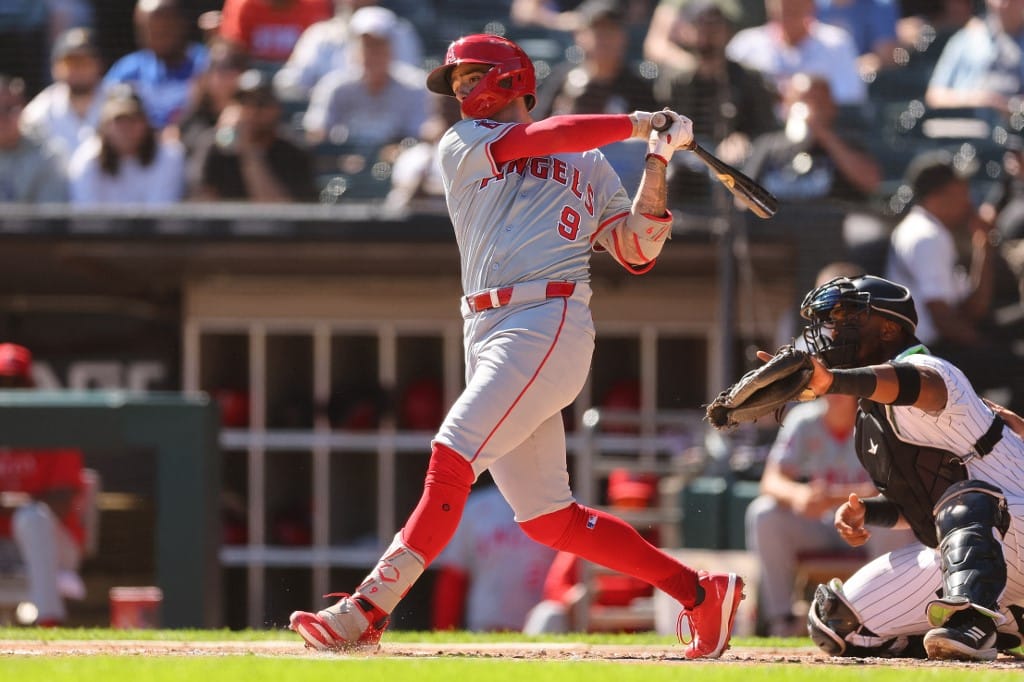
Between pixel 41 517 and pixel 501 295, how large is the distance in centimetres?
438

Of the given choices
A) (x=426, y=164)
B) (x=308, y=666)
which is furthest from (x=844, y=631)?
(x=426, y=164)

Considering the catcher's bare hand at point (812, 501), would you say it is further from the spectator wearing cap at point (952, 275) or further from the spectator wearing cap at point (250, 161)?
the spectator wearing cap at point (250, 161)

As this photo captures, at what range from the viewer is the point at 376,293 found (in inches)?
409

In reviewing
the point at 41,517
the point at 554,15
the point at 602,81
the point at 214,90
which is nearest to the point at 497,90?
the point at 41,517

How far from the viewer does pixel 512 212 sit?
4508 mm

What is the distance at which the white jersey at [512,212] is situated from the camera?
448cm

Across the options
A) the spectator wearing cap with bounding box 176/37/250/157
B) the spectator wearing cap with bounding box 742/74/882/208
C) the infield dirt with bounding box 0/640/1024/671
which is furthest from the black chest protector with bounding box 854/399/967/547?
the spectator wearing cap with bounding box 176/37/250/157

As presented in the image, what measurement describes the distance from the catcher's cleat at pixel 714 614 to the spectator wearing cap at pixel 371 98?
554cm

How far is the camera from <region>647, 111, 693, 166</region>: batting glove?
4.48 metres

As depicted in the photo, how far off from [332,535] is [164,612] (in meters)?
2.48

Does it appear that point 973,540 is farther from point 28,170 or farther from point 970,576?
point 28,170

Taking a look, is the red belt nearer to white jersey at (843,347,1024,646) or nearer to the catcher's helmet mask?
the catcher's helmet mask

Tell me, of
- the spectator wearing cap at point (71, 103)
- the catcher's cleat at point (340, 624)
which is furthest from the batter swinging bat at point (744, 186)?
the spectator wearing cap at point (71, 103)

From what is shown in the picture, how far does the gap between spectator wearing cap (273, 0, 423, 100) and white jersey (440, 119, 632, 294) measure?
578 centimetres
